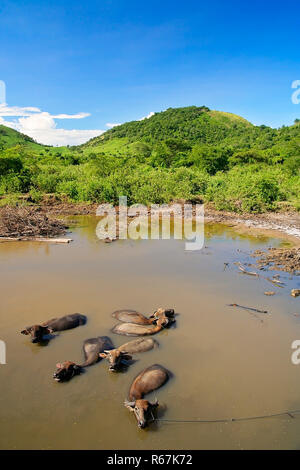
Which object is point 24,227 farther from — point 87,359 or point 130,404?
point 130,404

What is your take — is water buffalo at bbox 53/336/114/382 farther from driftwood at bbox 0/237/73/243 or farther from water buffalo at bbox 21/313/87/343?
driftwood at bbox 0/237/73/243

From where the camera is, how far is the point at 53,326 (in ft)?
17.9

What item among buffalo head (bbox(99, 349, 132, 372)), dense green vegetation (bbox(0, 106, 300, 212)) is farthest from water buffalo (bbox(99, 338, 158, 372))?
dense green vegetation (bbox(0, 106, 300, 212))

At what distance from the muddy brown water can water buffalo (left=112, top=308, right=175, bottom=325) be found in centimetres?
22

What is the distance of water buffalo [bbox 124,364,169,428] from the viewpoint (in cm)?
355

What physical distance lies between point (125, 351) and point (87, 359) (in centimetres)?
58

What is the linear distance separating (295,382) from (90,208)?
604 inches

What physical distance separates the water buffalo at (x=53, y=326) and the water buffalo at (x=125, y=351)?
112 cm

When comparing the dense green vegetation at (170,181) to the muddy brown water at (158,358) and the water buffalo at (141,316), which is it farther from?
the water buffalo at (141,316)

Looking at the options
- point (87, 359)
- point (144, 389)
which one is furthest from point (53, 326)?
point (144, 389)
